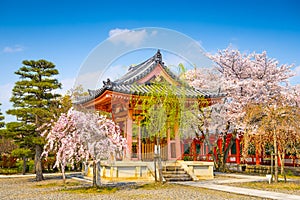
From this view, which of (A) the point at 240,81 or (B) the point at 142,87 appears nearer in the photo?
(B) the point at 142,87

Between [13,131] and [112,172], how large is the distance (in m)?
5.27

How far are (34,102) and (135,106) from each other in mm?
4784

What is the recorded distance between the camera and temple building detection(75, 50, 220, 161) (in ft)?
44.4

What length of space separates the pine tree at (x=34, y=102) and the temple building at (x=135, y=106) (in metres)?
2.02

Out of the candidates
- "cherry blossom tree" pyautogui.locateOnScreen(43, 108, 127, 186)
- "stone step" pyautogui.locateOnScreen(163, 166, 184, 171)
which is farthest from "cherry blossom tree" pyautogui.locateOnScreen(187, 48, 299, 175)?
"cherry blossom tree" pyautogui.locateOnScreen(43, 108, 127, 186)

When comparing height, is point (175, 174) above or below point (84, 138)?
below

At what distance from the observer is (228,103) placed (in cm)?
1866

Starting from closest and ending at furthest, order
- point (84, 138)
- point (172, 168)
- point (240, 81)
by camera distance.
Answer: point (84, 138) < point (172, 168) < point (240, 81)

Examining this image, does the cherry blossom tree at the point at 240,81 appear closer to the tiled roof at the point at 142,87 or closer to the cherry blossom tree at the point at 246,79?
the cherry blossom tree at the point at 246,79

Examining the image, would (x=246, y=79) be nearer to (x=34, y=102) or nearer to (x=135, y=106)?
(x=135, y=106)

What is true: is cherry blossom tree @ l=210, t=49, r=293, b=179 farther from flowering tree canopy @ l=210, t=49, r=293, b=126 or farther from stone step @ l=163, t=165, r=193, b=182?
stone step @ l=163, t=165, r=193, b=182

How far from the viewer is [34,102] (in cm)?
1495

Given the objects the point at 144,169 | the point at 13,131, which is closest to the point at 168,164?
the point at 144,169

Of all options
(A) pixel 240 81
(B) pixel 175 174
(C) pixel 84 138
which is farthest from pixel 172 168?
(A) pixel 240 81
